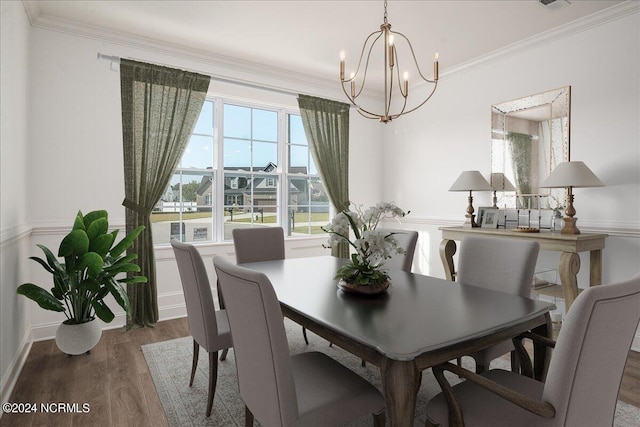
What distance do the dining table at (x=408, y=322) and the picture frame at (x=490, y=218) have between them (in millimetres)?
1929

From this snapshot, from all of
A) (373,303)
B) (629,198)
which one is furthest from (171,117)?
(629,198)

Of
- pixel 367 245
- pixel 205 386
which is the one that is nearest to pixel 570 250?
pixel 367 245

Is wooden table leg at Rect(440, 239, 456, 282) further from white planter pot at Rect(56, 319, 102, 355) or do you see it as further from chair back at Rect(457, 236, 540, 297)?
white planter pot at Rect(56, 319, 102, 355)

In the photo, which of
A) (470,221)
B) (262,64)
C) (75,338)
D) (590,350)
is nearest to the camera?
(590,350)

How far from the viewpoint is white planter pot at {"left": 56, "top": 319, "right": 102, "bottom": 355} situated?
272 centimetres

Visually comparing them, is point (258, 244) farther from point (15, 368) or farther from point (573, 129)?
point (573, 129)

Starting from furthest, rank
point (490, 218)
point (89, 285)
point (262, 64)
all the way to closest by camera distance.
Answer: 1. point (262, 64)
2. point (490, 218)
3. point (89, 285)

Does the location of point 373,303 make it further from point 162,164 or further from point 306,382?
point 162,164

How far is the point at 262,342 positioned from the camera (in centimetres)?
130

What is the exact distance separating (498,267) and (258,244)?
1.90 meters

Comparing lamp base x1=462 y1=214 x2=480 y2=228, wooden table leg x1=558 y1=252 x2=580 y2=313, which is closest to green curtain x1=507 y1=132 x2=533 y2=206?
lamp base x1=462 y1=214 x2=480 y2=228

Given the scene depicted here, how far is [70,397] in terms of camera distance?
7.45ft

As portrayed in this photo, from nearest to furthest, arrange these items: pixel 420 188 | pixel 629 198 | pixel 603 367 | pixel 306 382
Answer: pixel 603 367
pixel 306 382
pixel 629 198
pixel 420 188

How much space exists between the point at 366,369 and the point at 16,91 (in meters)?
3.25
